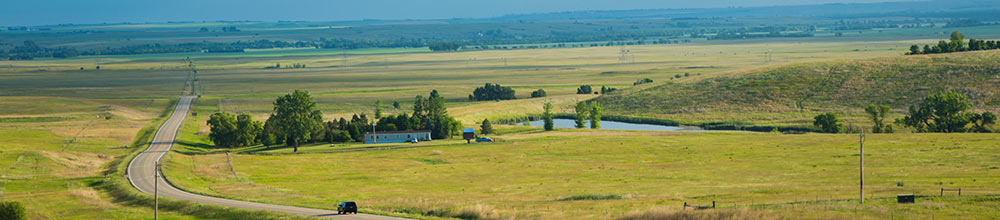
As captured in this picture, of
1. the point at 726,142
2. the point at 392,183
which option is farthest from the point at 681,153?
the point at 392,183

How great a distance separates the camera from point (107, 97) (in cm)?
19488

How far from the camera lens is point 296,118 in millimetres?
109000

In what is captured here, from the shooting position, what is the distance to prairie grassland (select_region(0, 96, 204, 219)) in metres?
61.7

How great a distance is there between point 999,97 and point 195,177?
11235 centimetres

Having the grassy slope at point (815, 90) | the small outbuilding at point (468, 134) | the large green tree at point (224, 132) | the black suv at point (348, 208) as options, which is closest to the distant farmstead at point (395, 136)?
the small outbuilding at point (468, 134)

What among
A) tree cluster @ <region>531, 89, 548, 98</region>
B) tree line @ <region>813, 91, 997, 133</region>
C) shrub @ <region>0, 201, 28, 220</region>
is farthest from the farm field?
tree cluster @ <region>531, 89, 548, 98</region>

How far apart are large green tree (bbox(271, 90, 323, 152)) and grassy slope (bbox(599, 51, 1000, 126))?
58417mm

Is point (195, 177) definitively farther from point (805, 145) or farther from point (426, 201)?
point (805, 145)

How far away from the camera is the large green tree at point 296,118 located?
109 m

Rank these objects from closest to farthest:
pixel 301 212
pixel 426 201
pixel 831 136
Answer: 1. pixel 301 212
2. pixel 426 201
3. pixel 831 136

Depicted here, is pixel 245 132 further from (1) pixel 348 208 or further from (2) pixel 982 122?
(2) pixel 982 122

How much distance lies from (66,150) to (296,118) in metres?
23.5

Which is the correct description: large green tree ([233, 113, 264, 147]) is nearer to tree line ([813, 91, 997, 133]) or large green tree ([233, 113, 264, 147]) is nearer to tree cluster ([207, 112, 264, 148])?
tree cluster ([207, 112, 264, 148])

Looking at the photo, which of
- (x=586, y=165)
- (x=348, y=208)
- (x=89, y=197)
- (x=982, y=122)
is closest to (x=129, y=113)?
(x=89, y=197)
